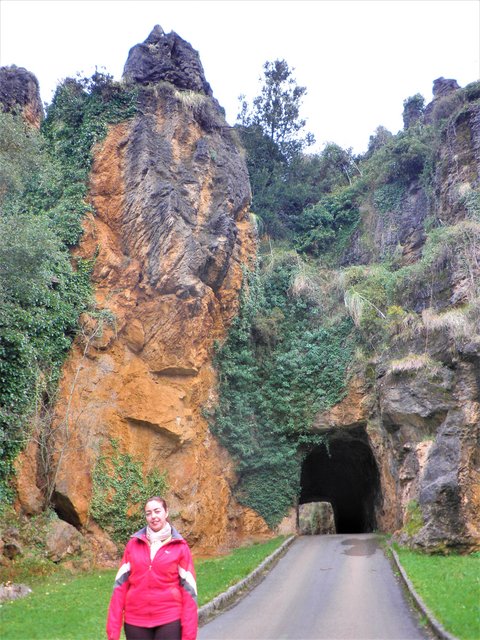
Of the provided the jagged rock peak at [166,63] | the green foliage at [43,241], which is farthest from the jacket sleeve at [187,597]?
the jagged rock peak at [166,63]

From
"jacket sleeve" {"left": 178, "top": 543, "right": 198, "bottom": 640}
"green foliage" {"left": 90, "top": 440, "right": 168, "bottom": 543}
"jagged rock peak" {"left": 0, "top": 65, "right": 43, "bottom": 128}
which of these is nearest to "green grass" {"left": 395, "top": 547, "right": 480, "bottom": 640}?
"jacket sleeve" {"left": 178, "top": 543, "right": 198, "bottom": 640}

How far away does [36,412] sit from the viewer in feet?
50.9

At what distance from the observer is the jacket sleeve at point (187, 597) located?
4.59 meters

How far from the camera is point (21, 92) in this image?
22781mm

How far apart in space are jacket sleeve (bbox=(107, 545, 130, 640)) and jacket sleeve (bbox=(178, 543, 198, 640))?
47cm

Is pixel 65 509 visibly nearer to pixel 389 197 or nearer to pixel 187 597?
pixel 187 597

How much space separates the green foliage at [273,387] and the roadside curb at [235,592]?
4293 millimetres

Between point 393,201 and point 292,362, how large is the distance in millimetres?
12705

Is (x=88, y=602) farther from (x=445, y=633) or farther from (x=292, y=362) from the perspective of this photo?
(x=292, y=362)

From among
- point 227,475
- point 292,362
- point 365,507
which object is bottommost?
point 365,507

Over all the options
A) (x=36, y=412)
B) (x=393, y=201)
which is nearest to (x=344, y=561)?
(x=36, y=412)

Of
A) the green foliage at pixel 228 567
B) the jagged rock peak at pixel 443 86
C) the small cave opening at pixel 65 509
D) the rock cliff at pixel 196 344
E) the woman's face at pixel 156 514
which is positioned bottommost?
the green foliage at pixel 228 567

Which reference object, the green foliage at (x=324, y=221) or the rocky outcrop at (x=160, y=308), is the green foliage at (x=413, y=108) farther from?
the rocky outcrop at (x=160, y=308)

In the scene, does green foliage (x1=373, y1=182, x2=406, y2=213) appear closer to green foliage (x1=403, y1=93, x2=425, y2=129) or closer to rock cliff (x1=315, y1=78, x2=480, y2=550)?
rock cliff (x1=315, y1=78, x2=480, y2=550)
